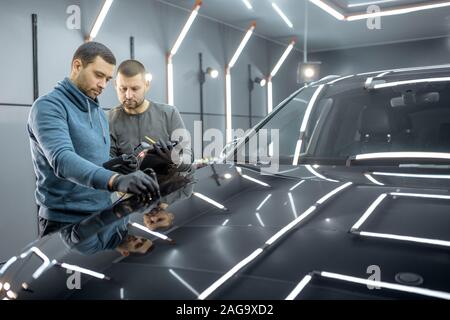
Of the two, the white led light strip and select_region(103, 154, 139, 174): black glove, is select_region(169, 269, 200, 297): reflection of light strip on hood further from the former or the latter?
Result: select_region(103, 154, 139, 174): black glove

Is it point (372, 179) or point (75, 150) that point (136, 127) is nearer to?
point (75, 150)

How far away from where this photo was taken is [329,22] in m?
6.46

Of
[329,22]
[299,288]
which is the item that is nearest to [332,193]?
[299,288]

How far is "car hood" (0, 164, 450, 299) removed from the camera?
0.73 metres

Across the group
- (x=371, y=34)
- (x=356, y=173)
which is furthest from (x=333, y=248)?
(x=371, y=34)

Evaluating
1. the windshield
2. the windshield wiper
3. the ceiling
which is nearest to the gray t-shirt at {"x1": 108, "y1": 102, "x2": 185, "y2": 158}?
the windshield

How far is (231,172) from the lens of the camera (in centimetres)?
151

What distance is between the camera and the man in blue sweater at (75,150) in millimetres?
1412

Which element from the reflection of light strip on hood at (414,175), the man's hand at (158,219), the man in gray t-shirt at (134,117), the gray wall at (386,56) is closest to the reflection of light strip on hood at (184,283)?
the man's hand at (158,219)

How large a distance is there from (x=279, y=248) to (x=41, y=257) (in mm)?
558

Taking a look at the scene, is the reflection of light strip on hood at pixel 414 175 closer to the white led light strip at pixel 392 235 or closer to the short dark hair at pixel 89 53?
the white led light strip at pixel 392 235

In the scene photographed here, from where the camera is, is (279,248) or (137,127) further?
(137,127)
